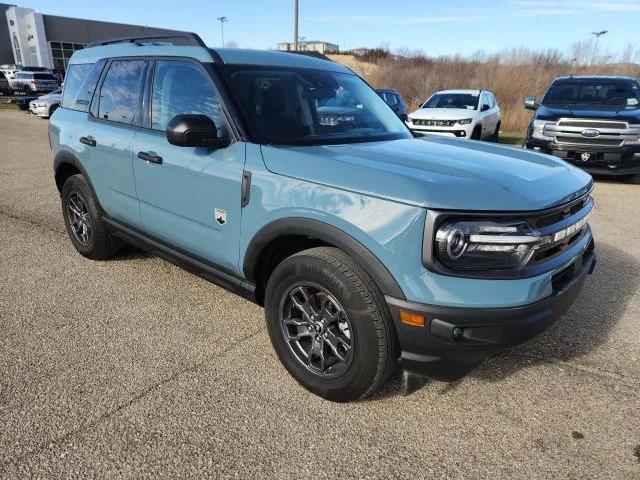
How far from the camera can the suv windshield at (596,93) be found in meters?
8.91

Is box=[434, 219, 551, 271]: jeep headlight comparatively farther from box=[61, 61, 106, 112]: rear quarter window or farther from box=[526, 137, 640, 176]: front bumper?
box=[526, 137, 640, 176]: front bumper

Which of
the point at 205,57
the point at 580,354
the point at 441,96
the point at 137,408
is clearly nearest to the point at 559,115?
the point at 441,96

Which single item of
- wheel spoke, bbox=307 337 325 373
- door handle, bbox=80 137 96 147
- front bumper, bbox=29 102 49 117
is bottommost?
front bumper, bbox=29 102 49 117

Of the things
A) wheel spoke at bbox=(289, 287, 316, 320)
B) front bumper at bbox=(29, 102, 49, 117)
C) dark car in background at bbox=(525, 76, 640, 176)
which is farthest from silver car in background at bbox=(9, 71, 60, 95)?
wheel spoke at bbox=(289, 287, 316, 320)

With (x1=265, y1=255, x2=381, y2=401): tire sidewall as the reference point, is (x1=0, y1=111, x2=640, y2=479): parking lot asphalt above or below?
below

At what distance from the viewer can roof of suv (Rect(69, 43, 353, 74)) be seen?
10.3 feet

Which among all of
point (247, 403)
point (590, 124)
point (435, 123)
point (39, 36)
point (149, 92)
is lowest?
point (247, 403)

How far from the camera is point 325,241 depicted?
2453mm

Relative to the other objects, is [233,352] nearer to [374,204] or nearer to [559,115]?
[374,204]

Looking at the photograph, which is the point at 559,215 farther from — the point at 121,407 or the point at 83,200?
the point at 83,200

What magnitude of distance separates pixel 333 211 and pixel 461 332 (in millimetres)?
809

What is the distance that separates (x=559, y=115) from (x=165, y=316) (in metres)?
7.67

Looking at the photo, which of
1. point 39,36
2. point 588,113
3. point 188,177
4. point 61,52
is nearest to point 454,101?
point 588,113

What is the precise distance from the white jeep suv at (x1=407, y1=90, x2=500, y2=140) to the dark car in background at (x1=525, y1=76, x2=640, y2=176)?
8.88 ft
